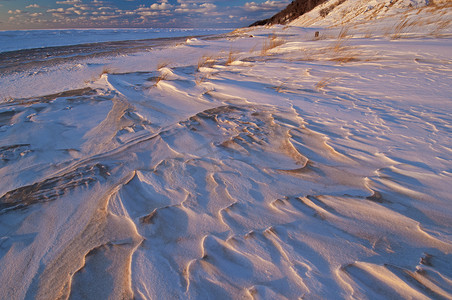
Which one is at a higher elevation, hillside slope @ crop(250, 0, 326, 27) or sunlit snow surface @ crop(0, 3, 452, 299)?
hillside slope @ crop(250, 0, 326, 27)

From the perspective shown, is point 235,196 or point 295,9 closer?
point 235,196

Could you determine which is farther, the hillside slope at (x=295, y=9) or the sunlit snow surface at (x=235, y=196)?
the hillside slope at (x=295, y=9)

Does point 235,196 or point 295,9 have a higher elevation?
point 295,9

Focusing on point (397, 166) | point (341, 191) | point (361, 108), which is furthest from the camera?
point (361, 108)

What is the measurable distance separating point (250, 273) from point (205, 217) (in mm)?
365

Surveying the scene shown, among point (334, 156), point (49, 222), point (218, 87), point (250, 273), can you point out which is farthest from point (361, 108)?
point (49, 222)

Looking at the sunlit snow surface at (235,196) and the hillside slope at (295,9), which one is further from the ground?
the hillside slope at (295,9)

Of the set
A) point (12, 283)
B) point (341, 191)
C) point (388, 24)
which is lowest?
point (12, 283)

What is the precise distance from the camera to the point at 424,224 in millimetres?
1068

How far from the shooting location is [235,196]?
1.34 metres

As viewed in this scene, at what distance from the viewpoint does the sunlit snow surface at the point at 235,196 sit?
3.00ft

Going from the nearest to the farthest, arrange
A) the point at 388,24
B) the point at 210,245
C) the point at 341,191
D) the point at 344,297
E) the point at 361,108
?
the point at 344,297
the point at 210,245
the point at 341,191
the point at 361,108
the point at 388,24

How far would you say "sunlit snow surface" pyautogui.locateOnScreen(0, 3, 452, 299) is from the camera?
36.0 inches

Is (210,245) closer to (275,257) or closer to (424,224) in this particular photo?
(275,257)
